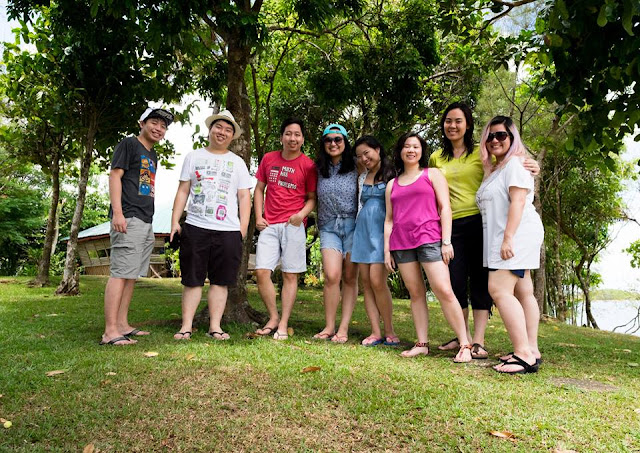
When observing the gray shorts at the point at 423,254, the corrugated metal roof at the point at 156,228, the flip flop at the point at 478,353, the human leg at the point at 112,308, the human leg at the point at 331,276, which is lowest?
the flip flop at the point at 478,353

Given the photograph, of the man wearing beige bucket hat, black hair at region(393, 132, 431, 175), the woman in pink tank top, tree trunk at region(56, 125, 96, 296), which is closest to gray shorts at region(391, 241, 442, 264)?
the woman in pink tank top

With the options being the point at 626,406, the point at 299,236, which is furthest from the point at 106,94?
the point at 626,406

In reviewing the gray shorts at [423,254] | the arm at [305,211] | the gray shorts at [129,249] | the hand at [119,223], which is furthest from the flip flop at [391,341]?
the hand at [119,223]

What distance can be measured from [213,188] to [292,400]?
7.61 feet

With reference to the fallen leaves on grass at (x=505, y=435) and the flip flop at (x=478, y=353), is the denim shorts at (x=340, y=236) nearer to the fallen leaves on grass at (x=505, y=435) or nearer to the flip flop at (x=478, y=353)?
the flip flop at (x=478, y=353)

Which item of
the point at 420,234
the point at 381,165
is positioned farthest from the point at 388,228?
the point at 381,165

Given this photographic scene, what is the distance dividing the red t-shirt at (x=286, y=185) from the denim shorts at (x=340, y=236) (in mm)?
303

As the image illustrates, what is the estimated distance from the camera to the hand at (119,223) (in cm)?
428

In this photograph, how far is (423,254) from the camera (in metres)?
4.17

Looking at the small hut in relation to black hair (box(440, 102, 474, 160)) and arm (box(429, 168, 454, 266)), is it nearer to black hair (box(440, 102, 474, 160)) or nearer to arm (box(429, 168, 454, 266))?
black hair (box(440, 102, 474, 160))

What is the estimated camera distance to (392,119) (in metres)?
8.66

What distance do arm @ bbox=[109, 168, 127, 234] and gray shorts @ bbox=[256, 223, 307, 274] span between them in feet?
4.13

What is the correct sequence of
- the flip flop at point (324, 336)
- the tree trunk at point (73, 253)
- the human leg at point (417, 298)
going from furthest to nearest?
the tree trunk at point (73, 253) → the flip flop at point (324, 336) → the human leg at point (417, 298)

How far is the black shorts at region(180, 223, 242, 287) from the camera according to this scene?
179 inches
